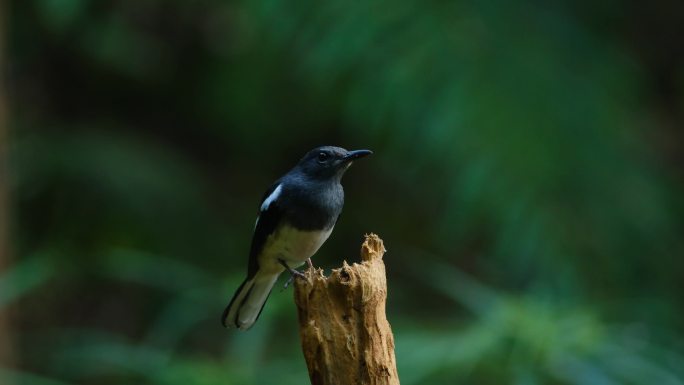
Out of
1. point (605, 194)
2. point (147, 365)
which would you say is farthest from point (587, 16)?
point (147, 365)

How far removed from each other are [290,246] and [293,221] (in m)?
0.09

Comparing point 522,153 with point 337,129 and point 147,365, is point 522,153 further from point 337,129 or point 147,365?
point 147,365

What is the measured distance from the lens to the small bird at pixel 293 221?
3.14 meters

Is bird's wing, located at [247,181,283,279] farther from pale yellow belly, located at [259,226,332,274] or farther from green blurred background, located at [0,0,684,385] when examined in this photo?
green blurred background, located at [0,0,684,385]

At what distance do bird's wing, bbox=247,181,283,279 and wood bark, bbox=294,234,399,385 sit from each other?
0.93 metres

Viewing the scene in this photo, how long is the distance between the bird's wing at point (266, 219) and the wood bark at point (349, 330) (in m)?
0.93

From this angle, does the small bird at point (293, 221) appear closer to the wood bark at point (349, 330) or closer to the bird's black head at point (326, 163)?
the bird's black head at point (326, 163)

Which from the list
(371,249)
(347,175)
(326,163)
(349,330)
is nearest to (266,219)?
(326,163)

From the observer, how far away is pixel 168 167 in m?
5.55

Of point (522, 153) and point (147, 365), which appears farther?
point (522, 153)

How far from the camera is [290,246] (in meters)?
3.18

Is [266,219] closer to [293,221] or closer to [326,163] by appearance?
[293,221]

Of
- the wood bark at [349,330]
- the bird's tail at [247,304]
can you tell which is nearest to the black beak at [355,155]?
the bird's tail at [247,304]

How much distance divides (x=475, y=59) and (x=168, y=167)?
1.91 metres
